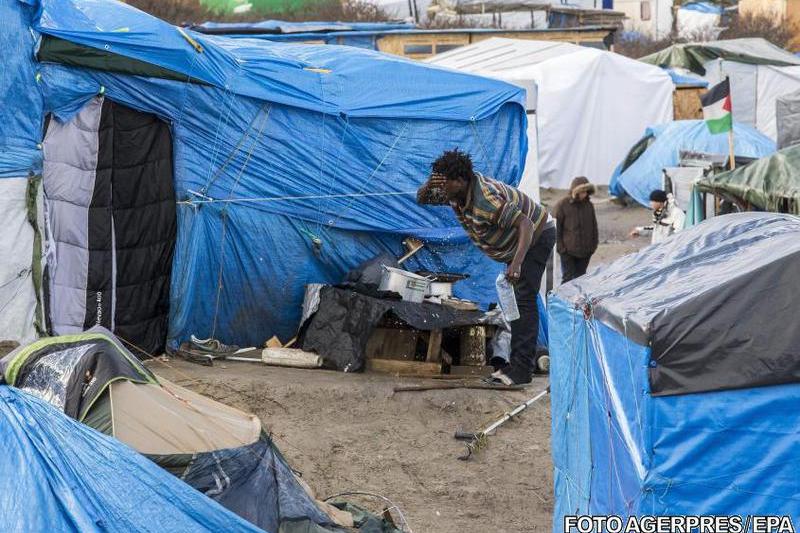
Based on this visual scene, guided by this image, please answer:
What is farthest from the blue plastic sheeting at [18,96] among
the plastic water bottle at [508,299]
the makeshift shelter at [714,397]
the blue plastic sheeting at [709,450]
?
the blue plastic sheeting at [709,450]

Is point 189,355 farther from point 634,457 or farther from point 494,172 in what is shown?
point 634,457

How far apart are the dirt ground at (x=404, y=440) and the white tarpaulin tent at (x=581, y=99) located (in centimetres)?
1609

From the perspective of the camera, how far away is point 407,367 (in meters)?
10.4

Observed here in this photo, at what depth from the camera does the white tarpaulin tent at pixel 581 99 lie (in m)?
25.7

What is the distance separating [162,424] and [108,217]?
15.9 ft

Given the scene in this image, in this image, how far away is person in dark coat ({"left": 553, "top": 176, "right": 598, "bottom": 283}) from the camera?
13.4 meters

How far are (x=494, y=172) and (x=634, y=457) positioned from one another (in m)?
7.14

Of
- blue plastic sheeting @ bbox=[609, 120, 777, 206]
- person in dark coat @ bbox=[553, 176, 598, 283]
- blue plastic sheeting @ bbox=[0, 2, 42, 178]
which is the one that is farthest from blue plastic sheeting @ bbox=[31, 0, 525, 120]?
blue plastic sheeting @ bbox=[609, 120, 777, 206]

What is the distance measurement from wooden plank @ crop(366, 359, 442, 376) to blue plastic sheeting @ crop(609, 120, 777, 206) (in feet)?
42.8

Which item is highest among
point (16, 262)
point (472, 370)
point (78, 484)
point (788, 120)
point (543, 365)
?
point (78, 484)

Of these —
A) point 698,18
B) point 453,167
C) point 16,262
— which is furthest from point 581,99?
point 698,18

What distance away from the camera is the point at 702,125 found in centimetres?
2317

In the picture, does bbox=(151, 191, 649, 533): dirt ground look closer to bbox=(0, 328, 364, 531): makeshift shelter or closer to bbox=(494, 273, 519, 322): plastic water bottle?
bbox=(494, 273, 519, 322): plastic water bottle

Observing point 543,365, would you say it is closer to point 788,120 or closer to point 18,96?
point 18,96
